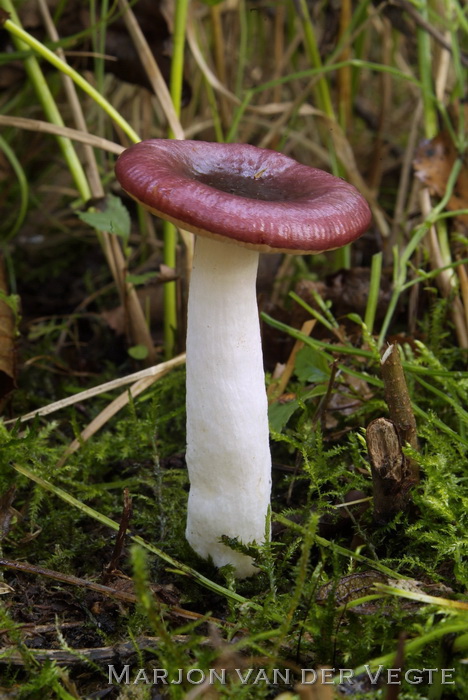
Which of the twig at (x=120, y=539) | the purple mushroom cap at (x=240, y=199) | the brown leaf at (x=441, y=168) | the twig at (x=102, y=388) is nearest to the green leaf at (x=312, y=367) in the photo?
the twig at (x=102, y=388)

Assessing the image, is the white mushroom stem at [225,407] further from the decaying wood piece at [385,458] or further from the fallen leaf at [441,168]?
the fallen leaf at [441,168]

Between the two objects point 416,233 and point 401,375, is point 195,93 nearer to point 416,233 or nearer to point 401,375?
point 416,233

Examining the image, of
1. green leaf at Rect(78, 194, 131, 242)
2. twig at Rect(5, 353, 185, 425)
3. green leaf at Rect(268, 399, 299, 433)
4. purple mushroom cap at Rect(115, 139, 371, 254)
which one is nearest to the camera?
purple mushroom cap at Rect(115, 139, 371, 254)

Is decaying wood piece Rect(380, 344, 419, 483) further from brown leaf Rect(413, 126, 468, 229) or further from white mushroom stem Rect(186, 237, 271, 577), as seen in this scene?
brown leaf Rect(413, 126, 468, 229)

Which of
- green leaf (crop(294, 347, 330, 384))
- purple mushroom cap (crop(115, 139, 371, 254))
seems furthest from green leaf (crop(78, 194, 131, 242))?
green leaf (crop(294, 347, 330, 384))

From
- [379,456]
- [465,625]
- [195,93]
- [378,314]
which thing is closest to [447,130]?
[378,314]
